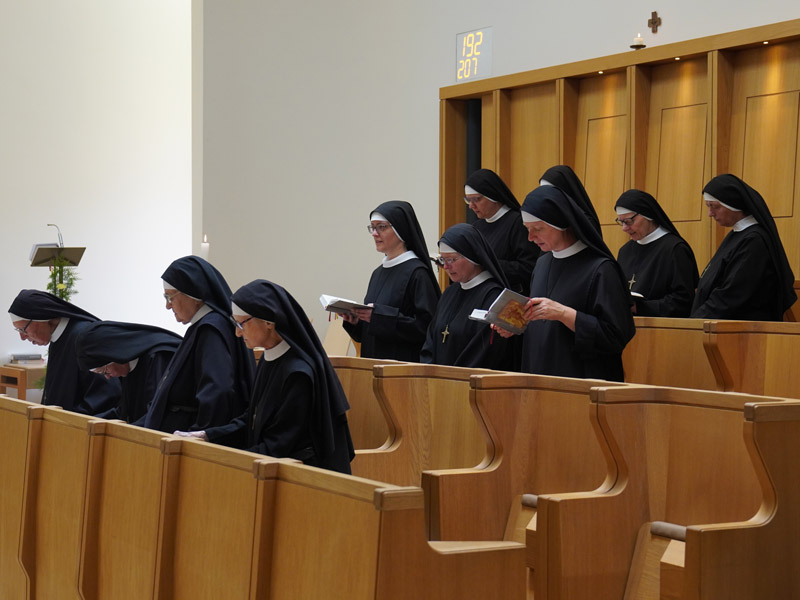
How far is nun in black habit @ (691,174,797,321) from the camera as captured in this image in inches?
233

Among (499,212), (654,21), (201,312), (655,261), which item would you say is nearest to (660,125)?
(654,21)

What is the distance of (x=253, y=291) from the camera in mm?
3920

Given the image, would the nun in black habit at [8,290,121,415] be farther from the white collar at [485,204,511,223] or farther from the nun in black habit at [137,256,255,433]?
the white collar at [485,204,511,223]

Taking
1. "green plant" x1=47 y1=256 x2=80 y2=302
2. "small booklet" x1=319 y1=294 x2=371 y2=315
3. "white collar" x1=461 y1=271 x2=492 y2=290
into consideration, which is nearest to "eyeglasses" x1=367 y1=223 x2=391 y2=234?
"small booklet" x1=319 y1=294 x2=371 y2=315

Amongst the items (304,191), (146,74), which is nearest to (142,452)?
(304,191)

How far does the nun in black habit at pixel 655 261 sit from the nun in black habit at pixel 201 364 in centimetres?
278

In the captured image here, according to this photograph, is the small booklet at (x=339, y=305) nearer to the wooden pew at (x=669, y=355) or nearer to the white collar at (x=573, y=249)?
the white collar at (x=573, y=249)

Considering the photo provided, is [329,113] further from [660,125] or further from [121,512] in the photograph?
[121,512]

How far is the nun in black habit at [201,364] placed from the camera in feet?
14.1

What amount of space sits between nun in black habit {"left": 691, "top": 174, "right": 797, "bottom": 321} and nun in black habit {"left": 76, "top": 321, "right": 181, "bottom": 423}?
3013 mm

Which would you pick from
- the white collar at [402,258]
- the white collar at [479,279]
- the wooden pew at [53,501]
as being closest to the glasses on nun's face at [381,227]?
the white collar at [402,258]

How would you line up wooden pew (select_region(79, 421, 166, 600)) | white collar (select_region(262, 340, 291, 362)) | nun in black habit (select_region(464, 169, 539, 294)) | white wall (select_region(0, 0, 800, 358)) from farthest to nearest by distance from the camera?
white wall (select_region(0, 0, 800, 358)), nun in black habit (select_region(464, 169, 539, 294)), white collar (select_region(262, 340, 291, 362)), wooden pew (select_region(79, 421, 166, 600))

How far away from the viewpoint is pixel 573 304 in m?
4.82

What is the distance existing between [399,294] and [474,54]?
154 inches
